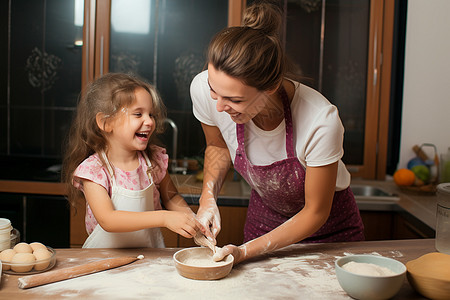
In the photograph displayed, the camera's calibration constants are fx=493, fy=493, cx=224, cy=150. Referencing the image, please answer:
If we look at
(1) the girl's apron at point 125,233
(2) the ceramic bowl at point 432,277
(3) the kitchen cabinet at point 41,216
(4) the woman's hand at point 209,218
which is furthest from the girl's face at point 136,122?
(3) the kitchen cabinet at point 41,216

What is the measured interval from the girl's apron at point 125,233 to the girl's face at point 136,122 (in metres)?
0.11

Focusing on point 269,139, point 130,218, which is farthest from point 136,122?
point 269,139

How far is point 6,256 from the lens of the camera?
3.68ft

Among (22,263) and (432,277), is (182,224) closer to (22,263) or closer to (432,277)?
(22,263)

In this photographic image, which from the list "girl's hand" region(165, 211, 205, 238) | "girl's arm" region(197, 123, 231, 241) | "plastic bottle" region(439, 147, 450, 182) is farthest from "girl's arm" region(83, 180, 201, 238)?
"plastic bottle" region(439, 147, 450, 182)

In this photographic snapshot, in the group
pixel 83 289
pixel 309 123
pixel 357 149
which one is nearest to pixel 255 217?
pixel 309 123

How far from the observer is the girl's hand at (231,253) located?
1.17 metres

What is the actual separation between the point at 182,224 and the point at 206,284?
18 cm

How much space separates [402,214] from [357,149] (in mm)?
673

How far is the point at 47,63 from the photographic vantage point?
2.87 m

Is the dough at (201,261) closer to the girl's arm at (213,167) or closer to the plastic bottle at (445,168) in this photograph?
the girl's arm at (213,167)

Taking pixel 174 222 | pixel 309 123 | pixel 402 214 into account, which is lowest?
pixel 402 214

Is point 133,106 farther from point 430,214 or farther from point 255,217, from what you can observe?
point 430,214

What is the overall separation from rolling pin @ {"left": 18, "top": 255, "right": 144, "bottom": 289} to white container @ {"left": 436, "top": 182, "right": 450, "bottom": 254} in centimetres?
80
